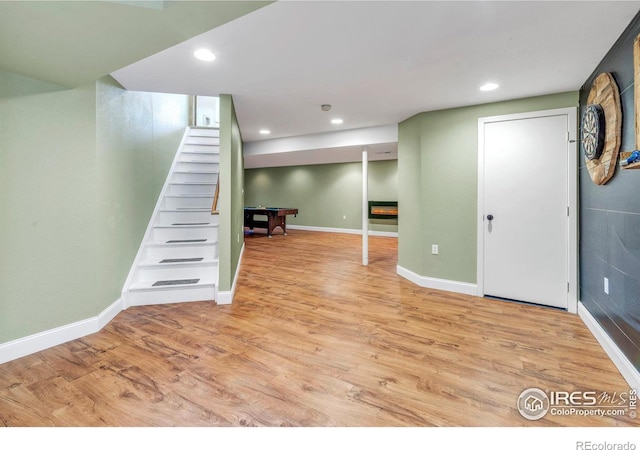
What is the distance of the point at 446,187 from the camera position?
336cm

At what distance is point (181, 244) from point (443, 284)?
10.5ft

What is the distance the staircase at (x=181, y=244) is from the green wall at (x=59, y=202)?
32 centimetres

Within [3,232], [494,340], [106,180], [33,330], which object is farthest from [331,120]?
[33,330]

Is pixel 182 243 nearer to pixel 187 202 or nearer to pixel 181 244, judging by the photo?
pixel 181 244

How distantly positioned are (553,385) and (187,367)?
87.7 inches

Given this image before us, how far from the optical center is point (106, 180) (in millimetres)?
2426

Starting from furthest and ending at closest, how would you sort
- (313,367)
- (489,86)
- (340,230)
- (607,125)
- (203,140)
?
(340,230), (203,140), (489,86), (607,125), (313,367)

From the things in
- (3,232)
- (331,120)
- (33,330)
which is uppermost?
(331,120)

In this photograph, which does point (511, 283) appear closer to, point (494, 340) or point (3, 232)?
point (494, 340)

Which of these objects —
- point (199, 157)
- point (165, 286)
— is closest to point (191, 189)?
point (199, 157)

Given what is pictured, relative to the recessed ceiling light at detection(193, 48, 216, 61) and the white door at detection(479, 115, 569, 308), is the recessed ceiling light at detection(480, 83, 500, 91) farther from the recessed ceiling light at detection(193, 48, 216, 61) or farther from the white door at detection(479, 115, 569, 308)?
the recessed ceiling light at detection(193, 48, 216, 61)

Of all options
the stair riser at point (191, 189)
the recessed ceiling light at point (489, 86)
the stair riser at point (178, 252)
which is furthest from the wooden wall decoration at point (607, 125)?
the stair riser at point (191, 189)

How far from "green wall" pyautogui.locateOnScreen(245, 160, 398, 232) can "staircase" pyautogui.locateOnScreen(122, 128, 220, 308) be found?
4.51 metres
